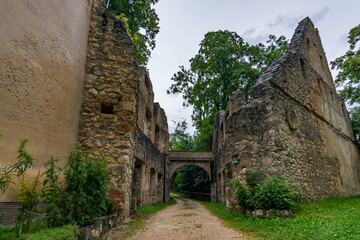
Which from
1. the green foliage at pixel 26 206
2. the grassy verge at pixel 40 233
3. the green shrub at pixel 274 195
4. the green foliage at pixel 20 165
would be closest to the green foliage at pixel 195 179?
the green shrub at pixel 274 195

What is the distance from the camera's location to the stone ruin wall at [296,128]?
759 centimetres

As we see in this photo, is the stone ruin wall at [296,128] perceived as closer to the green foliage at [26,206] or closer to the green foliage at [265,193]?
the green foliage at [265,193]

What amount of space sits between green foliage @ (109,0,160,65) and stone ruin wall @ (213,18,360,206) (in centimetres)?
773

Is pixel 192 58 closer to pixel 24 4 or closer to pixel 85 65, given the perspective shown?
pixel 85 65

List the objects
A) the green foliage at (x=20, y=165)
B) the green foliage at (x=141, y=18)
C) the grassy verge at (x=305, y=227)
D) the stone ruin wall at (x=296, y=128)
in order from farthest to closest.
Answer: the green foliage at (x=141, y=18) → the stone ruin wall at (x=296, y=128) → the grassy verge at (x=305, y=227) → the green foliage at (x=20, y=165)

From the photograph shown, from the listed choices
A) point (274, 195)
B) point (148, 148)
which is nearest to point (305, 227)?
point (274, 195)

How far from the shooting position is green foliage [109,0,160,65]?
13750mm

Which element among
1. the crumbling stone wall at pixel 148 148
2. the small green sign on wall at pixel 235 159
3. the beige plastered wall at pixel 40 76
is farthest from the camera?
the crumbling stone wall at pixel 148 148

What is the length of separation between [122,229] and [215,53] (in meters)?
20.7

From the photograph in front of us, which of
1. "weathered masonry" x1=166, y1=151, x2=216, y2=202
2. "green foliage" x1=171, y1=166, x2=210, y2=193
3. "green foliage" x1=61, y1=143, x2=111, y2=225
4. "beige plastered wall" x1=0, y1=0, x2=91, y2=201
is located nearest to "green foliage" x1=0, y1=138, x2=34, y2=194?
"beige plastered wall" x1=0, y1=0, x2=91, y2=201

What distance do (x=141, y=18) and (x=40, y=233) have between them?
563 inches

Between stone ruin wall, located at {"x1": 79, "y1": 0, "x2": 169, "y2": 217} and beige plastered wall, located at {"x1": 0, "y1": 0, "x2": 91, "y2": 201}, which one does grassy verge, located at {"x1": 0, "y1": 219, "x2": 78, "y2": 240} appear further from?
stone ruin wall, located at {"x1": 79, "y1": 0, "x2": 169, "y2": 217}

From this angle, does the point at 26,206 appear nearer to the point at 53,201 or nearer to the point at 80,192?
the point at 53,201

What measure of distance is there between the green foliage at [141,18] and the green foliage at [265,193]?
9.24 m
